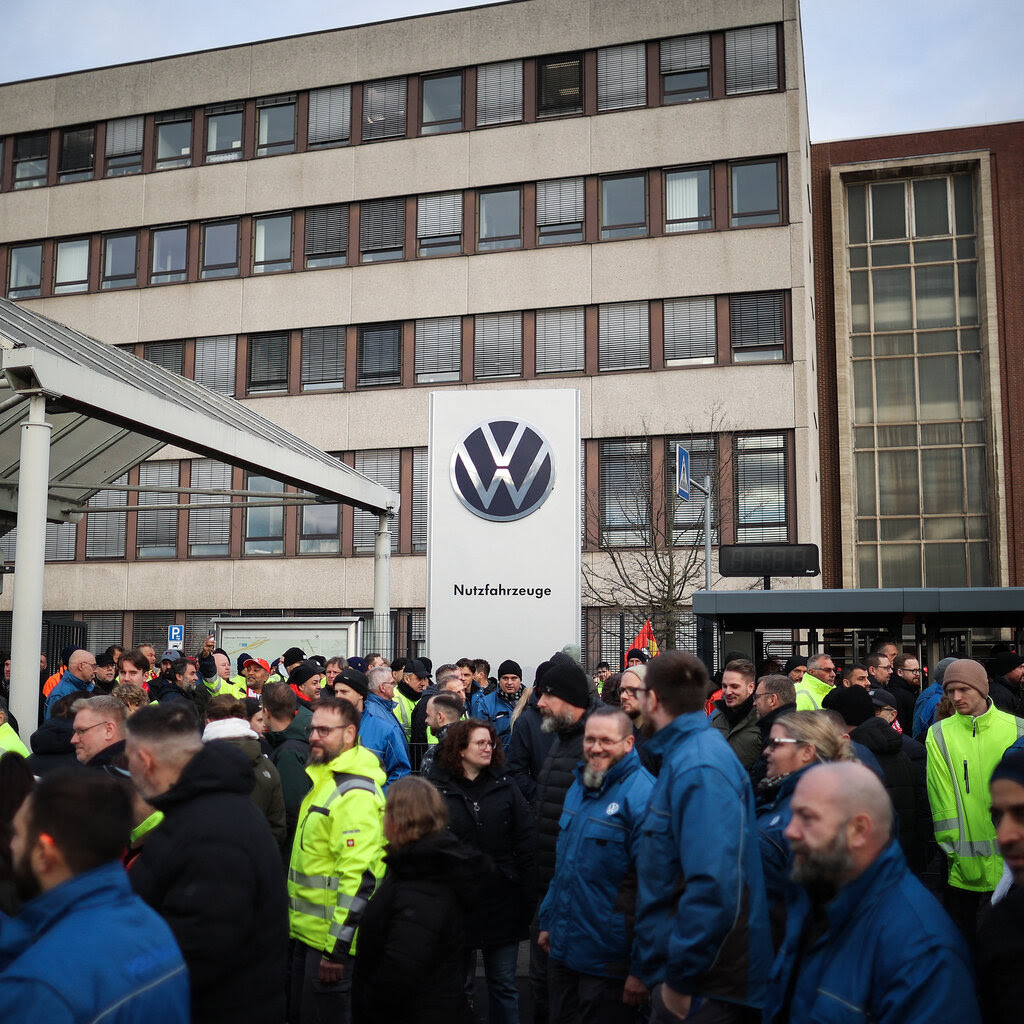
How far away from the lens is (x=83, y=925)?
8.89 ft

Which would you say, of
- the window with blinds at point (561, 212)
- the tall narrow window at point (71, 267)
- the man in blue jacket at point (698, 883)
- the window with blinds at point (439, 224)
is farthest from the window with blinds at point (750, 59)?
the man in blue jacket at point (698, 883)

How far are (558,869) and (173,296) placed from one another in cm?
3254

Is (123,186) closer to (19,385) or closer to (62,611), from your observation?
(62,611)

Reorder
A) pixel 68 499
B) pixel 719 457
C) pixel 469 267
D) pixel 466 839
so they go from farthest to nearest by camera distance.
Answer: pixel 469 267, pixel 719 457, pixel 68 499, pixel 466 839

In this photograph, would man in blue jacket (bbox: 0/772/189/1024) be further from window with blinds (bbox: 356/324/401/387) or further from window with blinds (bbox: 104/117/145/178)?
window with blinds (bbox: 104/117/145/178)

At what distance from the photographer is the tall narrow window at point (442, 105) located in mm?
33344

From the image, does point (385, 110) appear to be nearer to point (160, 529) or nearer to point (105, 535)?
point (160, 529)

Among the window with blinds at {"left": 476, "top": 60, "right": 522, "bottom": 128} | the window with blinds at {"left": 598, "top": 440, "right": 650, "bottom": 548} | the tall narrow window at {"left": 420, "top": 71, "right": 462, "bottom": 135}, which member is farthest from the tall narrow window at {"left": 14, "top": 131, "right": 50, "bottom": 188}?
the window with blinds at {"left": 598, "top": 440, "right": 650, "bottom": 548}

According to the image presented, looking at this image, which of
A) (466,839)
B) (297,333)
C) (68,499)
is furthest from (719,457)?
(466,839)

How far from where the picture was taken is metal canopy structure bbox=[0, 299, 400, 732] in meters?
10.1

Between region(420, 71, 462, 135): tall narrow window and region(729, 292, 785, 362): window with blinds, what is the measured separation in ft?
32.1

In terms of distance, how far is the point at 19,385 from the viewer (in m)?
10.0

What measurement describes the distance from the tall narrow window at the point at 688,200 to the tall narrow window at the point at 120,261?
53.5 feet

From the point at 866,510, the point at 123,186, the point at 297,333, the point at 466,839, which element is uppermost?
the point at 123,186
